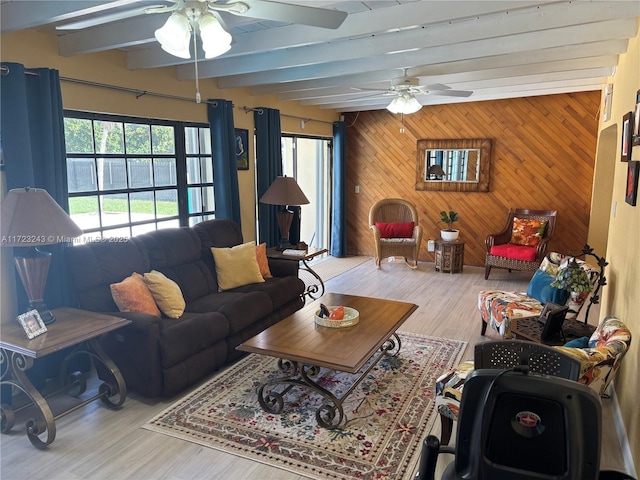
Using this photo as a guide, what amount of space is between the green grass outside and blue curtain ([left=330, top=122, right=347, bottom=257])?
3.50 m

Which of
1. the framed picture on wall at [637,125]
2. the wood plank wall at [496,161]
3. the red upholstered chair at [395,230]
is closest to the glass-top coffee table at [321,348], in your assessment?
the framed picture on wall at [637,125]

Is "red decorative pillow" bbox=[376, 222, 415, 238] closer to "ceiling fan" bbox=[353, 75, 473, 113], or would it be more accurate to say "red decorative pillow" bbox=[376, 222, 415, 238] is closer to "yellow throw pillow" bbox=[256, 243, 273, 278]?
"ceiling fan" bbox=[353, 75, 473, 113]

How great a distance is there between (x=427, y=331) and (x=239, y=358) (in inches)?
70.1

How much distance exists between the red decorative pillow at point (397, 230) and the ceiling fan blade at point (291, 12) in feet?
16.5

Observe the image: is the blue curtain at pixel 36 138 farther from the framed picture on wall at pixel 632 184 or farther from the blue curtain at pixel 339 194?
the blue curtain at pixel 339 194

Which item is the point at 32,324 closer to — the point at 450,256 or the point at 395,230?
the point at 395,230

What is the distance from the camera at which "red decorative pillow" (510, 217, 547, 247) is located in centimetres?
609

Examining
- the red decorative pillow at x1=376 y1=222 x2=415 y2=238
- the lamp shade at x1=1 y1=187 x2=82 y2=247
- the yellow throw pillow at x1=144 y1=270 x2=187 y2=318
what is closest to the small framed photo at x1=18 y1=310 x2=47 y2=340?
the lamp shade at x1=1 y1=187 x2=82 y2=247

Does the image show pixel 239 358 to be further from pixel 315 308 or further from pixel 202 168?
pixel 202 168

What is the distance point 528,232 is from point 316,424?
15.0 ft

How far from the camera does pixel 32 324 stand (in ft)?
8.62

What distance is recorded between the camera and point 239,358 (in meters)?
3.71

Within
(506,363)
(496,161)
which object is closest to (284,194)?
(506,363)

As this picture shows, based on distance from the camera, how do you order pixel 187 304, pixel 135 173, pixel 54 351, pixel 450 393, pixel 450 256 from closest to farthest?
pixel 450 393 < pixel 54 351 < pixel 187 304 < pixel 135 173 < pixel 450 256
